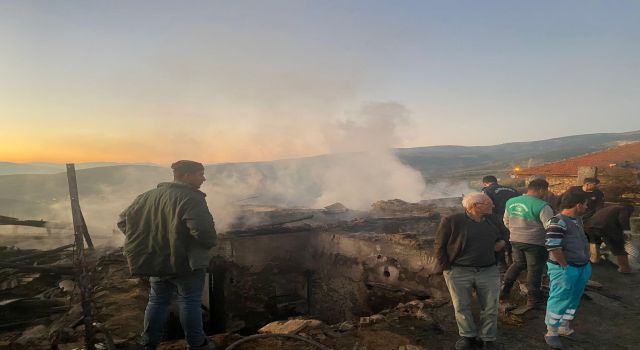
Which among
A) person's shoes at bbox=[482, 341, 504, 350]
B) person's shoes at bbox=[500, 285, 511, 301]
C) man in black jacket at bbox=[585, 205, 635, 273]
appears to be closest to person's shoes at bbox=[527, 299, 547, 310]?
person's shoes at bbox=[500, 285, 511, 301]

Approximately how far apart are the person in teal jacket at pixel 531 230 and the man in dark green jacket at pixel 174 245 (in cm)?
374

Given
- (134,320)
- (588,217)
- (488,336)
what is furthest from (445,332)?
(588,217)

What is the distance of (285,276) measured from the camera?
8234 millimetres

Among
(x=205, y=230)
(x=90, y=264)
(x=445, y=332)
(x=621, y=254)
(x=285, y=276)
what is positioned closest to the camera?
(x=205, y=230)

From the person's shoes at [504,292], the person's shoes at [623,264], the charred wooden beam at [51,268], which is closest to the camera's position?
the person's shoes at [504,292]

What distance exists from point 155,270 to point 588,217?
7.54 meters

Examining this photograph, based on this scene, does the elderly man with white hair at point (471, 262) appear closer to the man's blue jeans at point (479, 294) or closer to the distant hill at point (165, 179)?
the man's blue jeans at point (479, 294)

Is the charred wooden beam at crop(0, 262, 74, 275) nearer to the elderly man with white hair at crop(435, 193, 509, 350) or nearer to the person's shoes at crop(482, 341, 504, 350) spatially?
the elderly man with white hair at crop(435, 193, 509, 350)

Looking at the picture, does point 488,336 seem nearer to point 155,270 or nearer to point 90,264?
point 155,270

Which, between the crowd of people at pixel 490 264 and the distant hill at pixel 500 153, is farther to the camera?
the distant hill at pixel 500 153

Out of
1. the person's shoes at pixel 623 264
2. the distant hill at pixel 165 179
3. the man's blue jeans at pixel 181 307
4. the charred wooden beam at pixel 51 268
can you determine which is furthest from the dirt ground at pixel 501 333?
the distant hill at pixel 165 179

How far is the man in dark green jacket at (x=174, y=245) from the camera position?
10.0ft

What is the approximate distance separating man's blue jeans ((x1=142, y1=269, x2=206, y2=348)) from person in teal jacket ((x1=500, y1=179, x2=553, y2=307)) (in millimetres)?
3859

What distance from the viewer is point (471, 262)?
3250 millimetres
